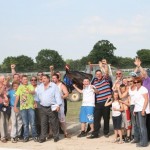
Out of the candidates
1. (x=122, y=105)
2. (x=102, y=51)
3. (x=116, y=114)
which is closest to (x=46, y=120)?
(x=116, y=114)

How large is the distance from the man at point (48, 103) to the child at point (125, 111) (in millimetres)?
1543

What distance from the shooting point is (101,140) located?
9.27 metres

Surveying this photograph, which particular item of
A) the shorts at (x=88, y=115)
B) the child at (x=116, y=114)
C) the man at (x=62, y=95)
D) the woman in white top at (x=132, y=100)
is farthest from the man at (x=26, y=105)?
the woman in white top at (x=132, y=100)

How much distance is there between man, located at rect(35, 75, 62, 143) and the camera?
9.20 metres

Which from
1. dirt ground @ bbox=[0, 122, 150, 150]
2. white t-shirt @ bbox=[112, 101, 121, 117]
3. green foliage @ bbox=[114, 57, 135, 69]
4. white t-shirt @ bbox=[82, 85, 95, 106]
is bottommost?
dirt ground @ bbox=[0, 122, 150, 150]

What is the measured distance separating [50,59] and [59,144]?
8640 centimetres

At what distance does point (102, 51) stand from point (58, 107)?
85323 mm

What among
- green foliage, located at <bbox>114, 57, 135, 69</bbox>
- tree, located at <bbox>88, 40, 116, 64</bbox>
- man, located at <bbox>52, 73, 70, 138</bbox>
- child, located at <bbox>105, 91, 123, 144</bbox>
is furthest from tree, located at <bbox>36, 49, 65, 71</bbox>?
child, located at <bbox>105, 91, 123, 144</bbox>

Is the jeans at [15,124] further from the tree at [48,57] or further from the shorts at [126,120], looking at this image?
the tree at [48,57]

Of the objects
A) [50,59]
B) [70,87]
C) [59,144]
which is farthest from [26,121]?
[50,59]

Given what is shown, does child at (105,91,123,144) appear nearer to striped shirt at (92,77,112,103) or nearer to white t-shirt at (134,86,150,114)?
striped shirt at (92,77,112,103)

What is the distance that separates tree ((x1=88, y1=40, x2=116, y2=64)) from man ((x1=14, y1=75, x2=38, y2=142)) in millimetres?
80307

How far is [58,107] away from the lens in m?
9.20

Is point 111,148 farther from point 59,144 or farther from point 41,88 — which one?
point 41,88
